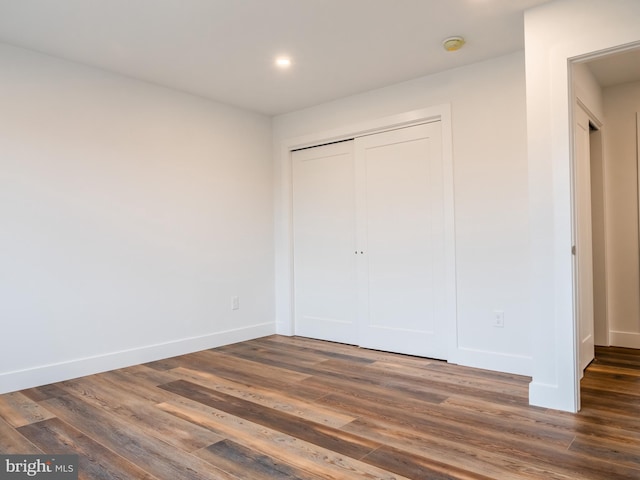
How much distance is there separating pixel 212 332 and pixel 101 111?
2202 millimetres

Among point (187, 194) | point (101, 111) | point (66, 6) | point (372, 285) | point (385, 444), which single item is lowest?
point (385, 444)

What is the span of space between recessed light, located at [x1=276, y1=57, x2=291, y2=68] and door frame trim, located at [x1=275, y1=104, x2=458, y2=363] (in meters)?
0.97

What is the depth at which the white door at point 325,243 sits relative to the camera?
4.33 metres

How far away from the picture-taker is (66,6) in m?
2.53

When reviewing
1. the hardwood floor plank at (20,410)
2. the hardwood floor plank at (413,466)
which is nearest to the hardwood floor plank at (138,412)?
the hardwood floor plank at (20,410)

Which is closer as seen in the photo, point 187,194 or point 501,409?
point 501,409

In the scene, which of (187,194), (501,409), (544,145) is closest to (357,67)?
(544,145)

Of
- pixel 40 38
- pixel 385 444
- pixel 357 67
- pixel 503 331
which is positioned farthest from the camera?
pixel 357 67

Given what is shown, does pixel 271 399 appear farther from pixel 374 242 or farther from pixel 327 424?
pixel 374 242

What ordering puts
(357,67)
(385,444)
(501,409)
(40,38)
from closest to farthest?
(385,444) < (501,409) < (40,38) < (357,67)

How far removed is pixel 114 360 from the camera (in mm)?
3480

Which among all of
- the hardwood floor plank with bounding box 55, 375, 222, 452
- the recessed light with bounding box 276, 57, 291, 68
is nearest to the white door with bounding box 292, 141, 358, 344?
the recessed light with bounding box 276, 57, 291, 68

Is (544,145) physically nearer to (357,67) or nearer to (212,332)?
(357,67)

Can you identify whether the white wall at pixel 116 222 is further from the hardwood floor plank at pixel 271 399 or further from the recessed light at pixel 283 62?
the recessed light at pixel 283 62
